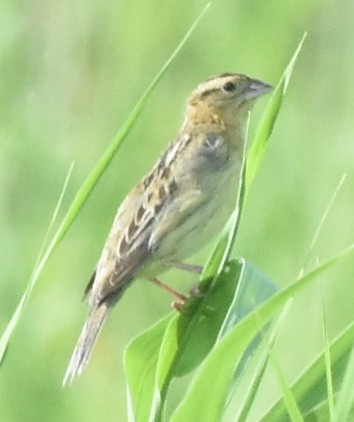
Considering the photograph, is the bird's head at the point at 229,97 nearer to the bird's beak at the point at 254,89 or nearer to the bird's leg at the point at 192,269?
the bird's beak at the point at 254,89

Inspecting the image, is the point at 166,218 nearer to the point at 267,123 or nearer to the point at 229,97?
the point at 229,97

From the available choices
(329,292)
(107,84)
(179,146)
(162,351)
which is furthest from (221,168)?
(107,84)

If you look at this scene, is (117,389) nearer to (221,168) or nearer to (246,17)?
(221,168)

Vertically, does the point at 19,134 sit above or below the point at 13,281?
above

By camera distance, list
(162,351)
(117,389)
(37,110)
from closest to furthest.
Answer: (162,351)
(117,389)
(37,110)

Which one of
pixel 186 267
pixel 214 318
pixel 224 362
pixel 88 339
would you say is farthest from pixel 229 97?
pixel 224 362

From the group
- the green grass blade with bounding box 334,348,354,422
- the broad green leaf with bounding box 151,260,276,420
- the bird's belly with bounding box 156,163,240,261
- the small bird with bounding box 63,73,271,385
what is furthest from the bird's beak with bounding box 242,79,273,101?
the green grass blade with bounding box 334,348,354,422

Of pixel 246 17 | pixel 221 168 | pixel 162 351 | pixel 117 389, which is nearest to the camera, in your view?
pixel 162 351
